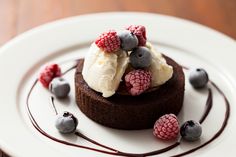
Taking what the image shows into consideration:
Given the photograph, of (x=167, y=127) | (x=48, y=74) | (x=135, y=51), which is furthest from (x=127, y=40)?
(x=48, y=74)

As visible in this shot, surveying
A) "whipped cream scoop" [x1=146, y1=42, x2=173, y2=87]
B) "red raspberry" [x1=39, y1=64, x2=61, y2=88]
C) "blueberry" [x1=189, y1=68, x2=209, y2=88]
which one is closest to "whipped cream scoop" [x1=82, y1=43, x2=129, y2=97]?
"whipped cream scoop" [x1=146, y1=42, x2=173, y2=87]

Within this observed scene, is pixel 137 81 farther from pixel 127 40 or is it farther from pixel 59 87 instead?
pixel 59 87

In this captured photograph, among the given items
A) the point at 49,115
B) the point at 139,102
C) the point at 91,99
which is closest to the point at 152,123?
the point at 139,102

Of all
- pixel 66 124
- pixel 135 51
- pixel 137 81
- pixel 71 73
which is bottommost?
pixel 66 124

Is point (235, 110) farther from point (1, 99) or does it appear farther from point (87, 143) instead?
point (1, 99)

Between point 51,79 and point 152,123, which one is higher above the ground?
point 51,79
